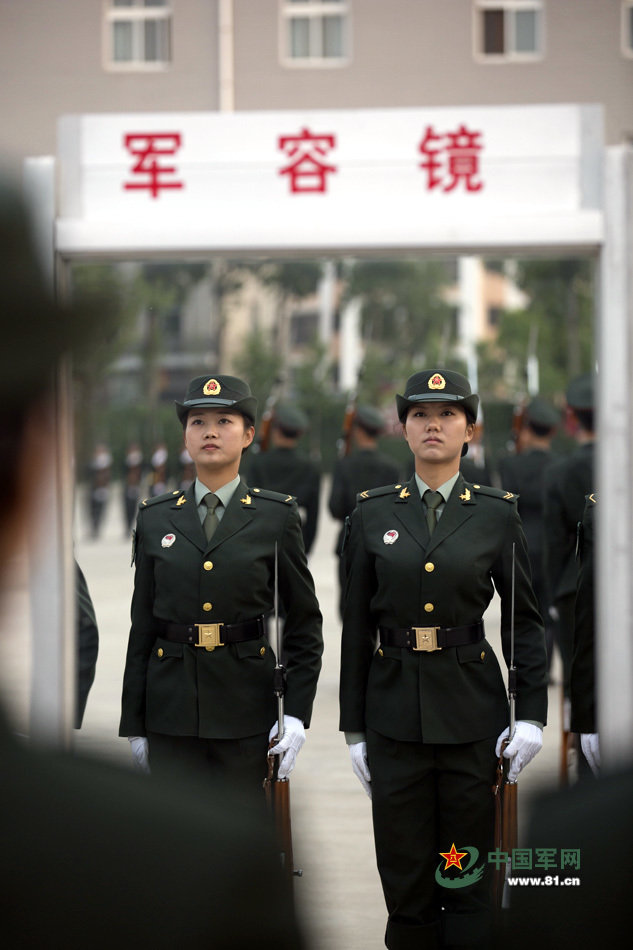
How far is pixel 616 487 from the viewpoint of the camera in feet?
11.8

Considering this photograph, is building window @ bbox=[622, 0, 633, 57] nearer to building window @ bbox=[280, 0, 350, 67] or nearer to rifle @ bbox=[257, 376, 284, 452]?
building window @ bbox=[280, 0, 350, 67]

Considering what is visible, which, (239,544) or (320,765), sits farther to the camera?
(320,765)

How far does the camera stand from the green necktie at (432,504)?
3403mm

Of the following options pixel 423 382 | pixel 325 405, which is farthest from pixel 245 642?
pixel 325 405


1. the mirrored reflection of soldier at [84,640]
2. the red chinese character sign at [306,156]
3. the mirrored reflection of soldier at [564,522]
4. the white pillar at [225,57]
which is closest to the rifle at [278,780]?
the mirrored reflection of soldier at [84,640]

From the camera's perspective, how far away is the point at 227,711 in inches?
134

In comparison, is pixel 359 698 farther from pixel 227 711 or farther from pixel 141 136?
pixel 141 136

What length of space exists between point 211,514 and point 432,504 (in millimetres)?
569

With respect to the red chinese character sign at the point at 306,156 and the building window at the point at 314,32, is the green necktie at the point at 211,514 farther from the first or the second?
the building window at the point at 314,32

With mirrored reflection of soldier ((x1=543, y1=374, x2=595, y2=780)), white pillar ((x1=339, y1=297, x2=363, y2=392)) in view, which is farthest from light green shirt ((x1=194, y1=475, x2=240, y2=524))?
white pillar ((x1=339, y1=297, x2=363, y2=392))

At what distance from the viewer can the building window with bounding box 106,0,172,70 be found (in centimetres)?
2086

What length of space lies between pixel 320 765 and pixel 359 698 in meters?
2.60

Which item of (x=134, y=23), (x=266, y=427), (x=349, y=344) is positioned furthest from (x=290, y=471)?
(x=349, y=344)

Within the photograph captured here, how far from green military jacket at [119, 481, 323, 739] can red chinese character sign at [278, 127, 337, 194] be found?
0.85m
